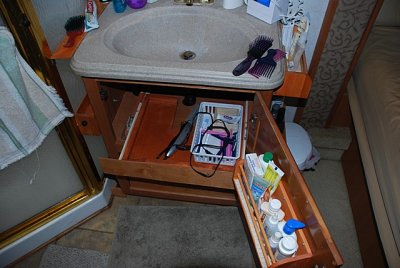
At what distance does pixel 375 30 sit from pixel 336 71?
12.8 inches

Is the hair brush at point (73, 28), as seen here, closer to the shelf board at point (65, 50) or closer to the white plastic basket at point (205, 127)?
the shelf board at point (65, 50)

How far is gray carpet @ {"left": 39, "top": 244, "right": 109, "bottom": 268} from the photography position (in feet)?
4.64

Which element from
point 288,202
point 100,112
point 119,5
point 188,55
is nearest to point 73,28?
point 119,5

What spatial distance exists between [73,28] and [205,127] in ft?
1.85

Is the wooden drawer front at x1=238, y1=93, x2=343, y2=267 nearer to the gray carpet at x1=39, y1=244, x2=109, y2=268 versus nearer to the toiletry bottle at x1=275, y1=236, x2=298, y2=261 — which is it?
the toiletry bottle at x1=275, y1=236, x2=298, y2=261

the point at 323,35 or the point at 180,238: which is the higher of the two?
the point at 323,35

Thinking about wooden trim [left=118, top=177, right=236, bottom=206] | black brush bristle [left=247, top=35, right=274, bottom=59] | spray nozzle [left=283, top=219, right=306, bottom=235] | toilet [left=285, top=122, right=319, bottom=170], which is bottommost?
wooden trim [left=118, top=177, right=236, bottom=206]

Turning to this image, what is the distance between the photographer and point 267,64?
0.93 meters

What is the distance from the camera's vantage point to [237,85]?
92cm

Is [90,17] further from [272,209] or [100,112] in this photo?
[272,209]

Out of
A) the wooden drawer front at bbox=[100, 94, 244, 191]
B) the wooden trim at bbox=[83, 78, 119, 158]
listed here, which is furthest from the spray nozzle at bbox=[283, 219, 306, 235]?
the wooden trim at bbox=[83, 78, 119, 158]

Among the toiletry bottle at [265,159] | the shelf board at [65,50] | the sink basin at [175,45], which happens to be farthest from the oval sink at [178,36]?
the toiletry bottle at [265,159]

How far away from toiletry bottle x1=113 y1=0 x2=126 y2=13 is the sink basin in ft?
0.06

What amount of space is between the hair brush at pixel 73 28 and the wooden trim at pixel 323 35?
0.91 metres
